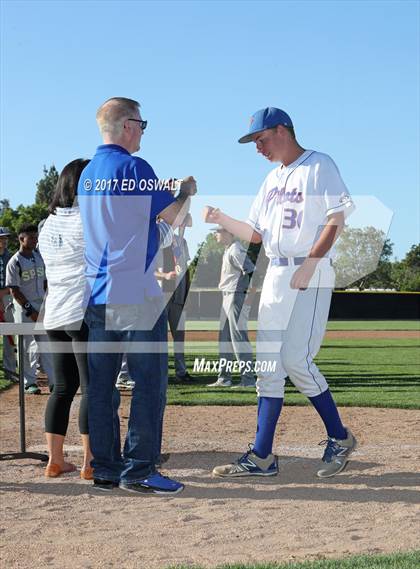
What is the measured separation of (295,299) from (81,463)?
196 cm

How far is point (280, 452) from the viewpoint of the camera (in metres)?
5.95

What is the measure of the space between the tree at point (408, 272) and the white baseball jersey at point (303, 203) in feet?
227

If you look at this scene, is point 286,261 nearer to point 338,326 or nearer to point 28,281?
point 28,281

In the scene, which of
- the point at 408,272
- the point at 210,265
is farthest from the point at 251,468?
the point at 408,272

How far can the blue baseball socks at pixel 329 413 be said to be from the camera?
16.9 feet

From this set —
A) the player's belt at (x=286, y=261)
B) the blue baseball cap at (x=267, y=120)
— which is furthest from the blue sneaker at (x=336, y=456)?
the blue baseball cap at (x=267, y=120)

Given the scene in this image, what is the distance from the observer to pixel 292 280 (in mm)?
4973

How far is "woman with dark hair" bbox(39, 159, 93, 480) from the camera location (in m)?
4.94

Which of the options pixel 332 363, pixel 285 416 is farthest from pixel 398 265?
pixel 285 416

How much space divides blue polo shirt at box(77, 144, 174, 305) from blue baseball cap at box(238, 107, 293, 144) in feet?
3.07

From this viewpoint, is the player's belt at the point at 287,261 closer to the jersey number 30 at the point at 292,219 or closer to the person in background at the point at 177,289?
the jersey number 30 at the point at 292,219

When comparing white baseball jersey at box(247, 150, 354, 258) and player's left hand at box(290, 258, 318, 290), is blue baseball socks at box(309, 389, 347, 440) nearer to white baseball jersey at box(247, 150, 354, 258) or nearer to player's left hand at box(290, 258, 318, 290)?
player's left hand at box(290, 258, 318, 290)

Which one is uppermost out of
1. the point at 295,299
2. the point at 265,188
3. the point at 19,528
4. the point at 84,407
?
the point at 265,188

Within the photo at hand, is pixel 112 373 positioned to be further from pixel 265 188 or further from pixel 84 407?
pixel 265 188
